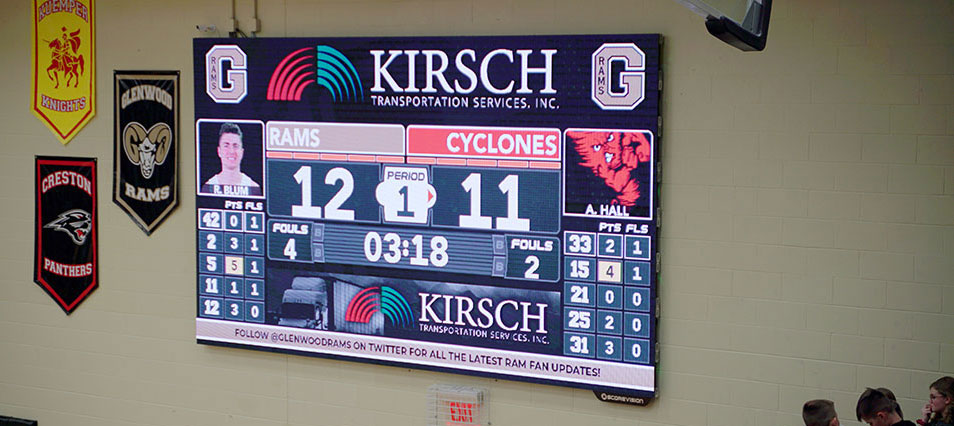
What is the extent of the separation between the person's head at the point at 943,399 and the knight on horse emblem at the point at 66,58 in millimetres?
5400

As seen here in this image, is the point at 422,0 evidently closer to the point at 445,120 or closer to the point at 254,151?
the point at 445,120

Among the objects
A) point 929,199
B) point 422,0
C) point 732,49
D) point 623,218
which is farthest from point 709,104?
point 422,0

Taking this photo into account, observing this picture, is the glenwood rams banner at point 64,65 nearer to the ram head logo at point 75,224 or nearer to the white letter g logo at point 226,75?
the ram head logo at point 75,224

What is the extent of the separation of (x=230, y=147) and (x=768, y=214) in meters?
3.13

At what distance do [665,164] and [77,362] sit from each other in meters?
4.18

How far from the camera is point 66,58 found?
7.15 meters

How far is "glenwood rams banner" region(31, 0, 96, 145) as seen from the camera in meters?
7.09

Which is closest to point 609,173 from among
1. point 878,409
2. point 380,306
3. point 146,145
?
point 380,306

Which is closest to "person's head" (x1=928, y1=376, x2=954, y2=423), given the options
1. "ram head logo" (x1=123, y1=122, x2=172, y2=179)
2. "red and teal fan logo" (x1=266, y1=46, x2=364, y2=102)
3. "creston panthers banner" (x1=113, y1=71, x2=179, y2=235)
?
"red and teal fan logo" (x1=266, y1=46, x2=364, y2=102)

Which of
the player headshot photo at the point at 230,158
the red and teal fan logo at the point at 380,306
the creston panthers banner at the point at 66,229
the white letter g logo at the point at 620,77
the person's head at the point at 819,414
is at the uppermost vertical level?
the white letter g logo at the point at 620,77

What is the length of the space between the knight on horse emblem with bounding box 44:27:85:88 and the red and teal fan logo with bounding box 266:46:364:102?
1555mm

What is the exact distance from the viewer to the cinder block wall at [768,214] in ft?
17.3

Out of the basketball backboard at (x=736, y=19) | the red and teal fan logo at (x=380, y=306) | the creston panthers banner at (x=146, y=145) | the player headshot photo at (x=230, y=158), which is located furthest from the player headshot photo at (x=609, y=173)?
the creston panthers banner at (x=146, y=145)

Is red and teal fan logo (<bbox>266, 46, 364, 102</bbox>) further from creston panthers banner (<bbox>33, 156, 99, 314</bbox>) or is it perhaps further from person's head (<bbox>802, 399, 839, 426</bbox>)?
person's head (<bbox>802, 399, 839, 426</bbox>)
